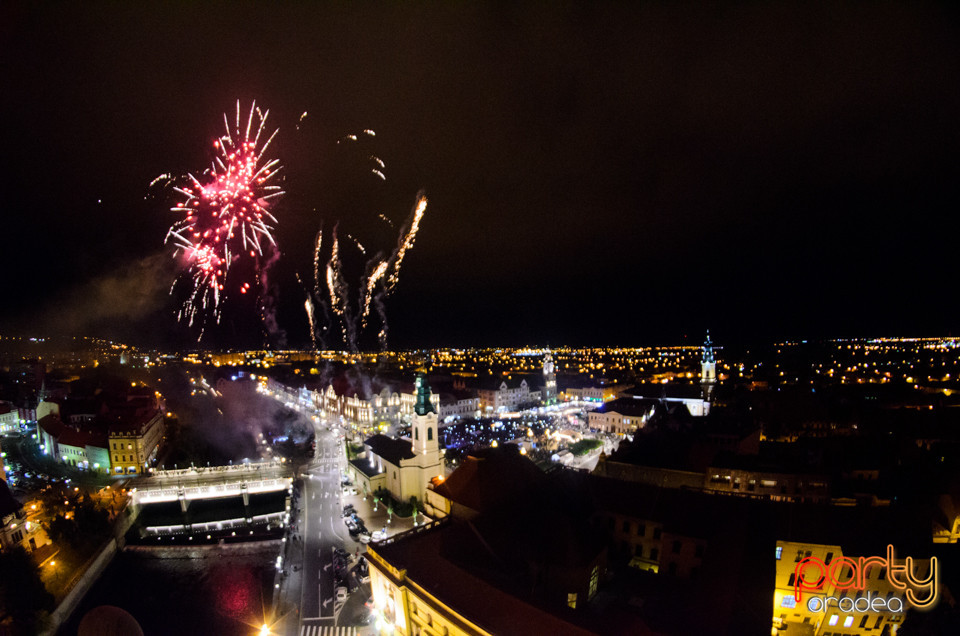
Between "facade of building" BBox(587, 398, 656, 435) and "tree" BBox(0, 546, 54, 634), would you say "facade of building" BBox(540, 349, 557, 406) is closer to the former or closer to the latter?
"facade of building" BBox(587, 398, 656, 435)

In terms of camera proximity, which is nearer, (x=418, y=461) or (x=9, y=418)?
(x=418, y=461)

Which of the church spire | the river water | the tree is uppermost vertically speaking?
the church spire

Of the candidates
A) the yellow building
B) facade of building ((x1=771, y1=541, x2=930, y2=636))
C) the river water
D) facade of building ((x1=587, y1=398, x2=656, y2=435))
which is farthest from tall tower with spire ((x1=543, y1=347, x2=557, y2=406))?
facade of building ((x1=771, y1=541, x2=930, y2=636))

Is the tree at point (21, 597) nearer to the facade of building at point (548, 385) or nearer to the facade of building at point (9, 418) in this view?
the facade of building at point (9, 418)

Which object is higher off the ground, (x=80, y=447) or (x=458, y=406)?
(x=80, y=447)

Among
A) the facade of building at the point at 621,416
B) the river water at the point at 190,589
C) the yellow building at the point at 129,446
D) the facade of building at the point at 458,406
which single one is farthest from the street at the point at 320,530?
the facade of building at the point at 621,416

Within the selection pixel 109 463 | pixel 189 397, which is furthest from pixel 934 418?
pixel 189 397

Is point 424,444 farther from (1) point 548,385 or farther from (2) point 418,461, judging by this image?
(1) point 548,385

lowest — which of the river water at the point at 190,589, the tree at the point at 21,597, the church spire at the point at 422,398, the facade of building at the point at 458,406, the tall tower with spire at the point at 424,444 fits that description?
the river water at the point at 190,589

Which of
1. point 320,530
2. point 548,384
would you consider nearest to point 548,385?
point 548,384
